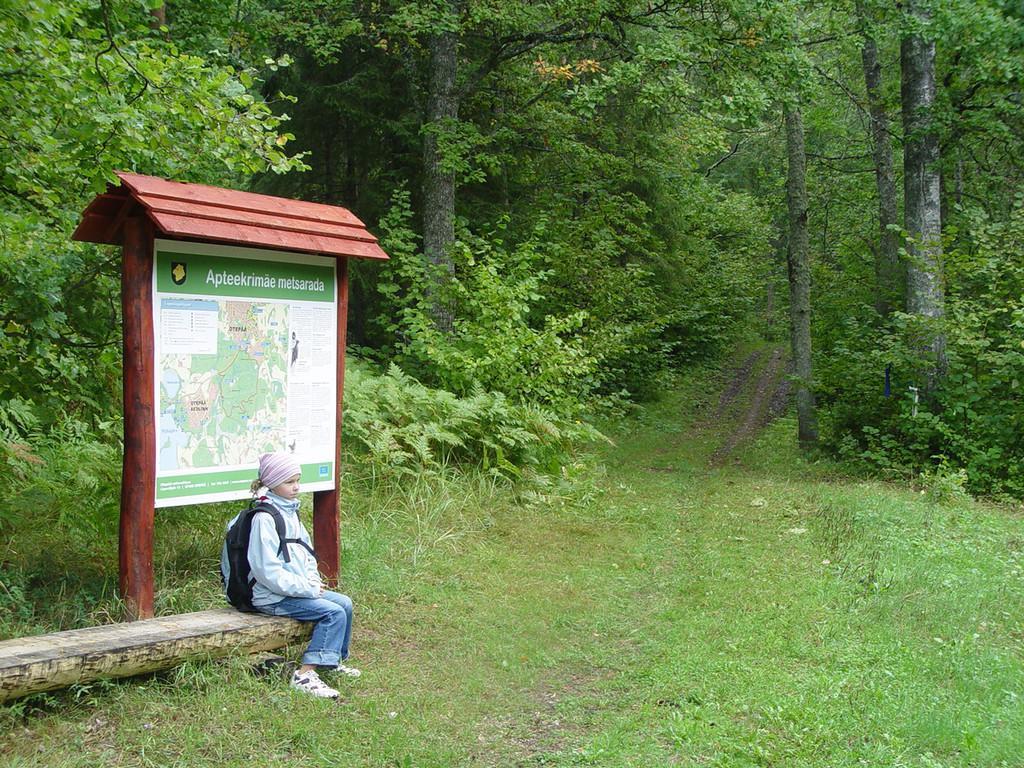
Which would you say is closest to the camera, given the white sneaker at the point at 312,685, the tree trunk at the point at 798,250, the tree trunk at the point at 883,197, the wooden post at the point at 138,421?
the white sneaker at the point at 312,685

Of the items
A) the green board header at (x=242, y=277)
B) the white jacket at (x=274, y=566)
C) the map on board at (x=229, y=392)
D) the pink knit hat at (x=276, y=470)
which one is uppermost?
the green board header at (x=242, y=277)

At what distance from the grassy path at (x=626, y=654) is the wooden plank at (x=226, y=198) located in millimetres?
2852

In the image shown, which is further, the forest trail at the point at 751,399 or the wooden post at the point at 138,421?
the forest trail at the point at 751,399

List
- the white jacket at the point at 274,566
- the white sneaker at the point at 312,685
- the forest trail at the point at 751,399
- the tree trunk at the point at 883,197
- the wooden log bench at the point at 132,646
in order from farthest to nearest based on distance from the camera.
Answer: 1. the forest trail at the point at 751,399
2. the tree trunk at the point at 883,197
3. the white jacket at the point at 274,566
4. the white sneaker at the point at 312,685
5. the wooden log bench at the point at 132,646

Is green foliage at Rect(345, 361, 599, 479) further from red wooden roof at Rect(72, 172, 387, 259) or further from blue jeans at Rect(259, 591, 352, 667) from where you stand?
blue jeans at Rect(259, 591, 352, 667)

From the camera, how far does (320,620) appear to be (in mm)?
5465

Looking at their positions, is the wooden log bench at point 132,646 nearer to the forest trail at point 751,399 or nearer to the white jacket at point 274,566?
the white jacket at point 274,566

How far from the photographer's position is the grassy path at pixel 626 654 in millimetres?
4543

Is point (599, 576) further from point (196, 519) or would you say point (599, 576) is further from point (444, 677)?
point (196, 519)

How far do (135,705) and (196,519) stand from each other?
2423 millimetres

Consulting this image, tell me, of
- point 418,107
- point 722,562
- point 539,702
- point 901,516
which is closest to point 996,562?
point 901,516

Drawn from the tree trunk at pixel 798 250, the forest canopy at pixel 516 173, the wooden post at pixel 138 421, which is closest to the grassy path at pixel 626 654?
the wooden post at pixel 138 421

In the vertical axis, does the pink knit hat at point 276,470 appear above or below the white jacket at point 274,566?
above

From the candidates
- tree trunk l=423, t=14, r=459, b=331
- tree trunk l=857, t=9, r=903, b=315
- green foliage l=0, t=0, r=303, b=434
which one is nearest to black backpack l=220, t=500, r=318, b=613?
green foliage l=0, t=0, r=303, b=434
